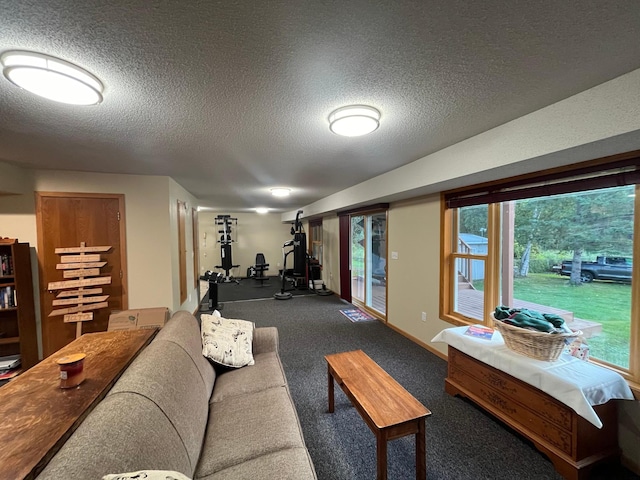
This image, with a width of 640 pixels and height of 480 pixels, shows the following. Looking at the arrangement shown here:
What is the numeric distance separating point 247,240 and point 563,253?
27.0 ft

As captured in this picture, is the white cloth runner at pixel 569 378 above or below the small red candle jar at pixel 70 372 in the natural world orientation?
below

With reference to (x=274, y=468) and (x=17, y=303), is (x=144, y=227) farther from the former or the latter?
(x=274, y=468)

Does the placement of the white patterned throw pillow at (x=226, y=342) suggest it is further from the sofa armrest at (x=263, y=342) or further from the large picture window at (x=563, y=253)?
the large picture window at (x=563, y=253)

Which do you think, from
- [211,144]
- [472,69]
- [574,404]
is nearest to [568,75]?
[472,69]

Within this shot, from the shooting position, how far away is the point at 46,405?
1.11 metres

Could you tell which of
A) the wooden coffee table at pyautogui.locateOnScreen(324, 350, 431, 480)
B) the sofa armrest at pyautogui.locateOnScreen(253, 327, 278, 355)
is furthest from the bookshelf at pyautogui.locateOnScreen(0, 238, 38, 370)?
the wooden coffee table at pyautogui.locateOnScreen(324, 350, 431, 480)

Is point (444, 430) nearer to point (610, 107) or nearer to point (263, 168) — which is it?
point (610, 107)

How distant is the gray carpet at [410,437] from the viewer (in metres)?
1.63

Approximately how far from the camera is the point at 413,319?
3.66 m

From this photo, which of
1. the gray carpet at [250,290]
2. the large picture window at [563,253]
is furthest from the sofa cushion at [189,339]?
the gray carpet at [250,290]

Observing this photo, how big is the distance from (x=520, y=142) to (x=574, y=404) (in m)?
1.62

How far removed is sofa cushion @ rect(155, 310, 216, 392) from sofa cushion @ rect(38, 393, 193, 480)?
64 centimetres

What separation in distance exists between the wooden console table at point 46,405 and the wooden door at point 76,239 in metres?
1.80

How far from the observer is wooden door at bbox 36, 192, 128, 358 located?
3.02 m
